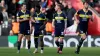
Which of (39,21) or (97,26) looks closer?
(39,21)

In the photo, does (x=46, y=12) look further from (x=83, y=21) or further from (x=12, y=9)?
(x=83, y=21)

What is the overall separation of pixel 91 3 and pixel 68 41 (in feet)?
10.6

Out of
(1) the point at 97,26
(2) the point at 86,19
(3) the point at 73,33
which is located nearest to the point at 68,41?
(3) the point at 73,33

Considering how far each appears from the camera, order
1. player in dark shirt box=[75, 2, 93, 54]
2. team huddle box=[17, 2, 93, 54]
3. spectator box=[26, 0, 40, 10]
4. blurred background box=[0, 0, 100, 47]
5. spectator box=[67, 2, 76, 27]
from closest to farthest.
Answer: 1. team huddle box=[17, 2, 93, 54]
2. player in dark shirt box=[75, 2, 93, 54]
3. blurred background box=[0, 0, 100, 47]
4. spectator box=[67, 2, 76, 27]
5. spectator box=[26, 0, 40, 10]

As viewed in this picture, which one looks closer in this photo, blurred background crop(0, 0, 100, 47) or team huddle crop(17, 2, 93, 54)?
team huddle crop(17, 2, 93, 54)

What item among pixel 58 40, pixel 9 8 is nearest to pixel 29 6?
pixel 9 8

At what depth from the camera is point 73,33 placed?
27.4 meters

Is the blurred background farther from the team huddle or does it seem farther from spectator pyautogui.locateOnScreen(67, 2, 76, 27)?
the team huddle

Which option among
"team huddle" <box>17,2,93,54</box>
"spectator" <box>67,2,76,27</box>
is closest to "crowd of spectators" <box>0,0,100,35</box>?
"spectator" <box>67,2,76,27</box>

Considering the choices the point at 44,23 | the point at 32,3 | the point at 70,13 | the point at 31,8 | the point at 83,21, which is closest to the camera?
the point at 83,21

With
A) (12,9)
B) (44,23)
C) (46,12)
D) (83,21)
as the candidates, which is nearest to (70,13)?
(46,12)

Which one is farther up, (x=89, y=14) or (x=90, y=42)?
(x=89, y=14)

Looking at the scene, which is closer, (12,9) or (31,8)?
(12,9)

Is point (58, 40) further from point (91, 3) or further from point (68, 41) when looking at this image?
point (91, 3)
